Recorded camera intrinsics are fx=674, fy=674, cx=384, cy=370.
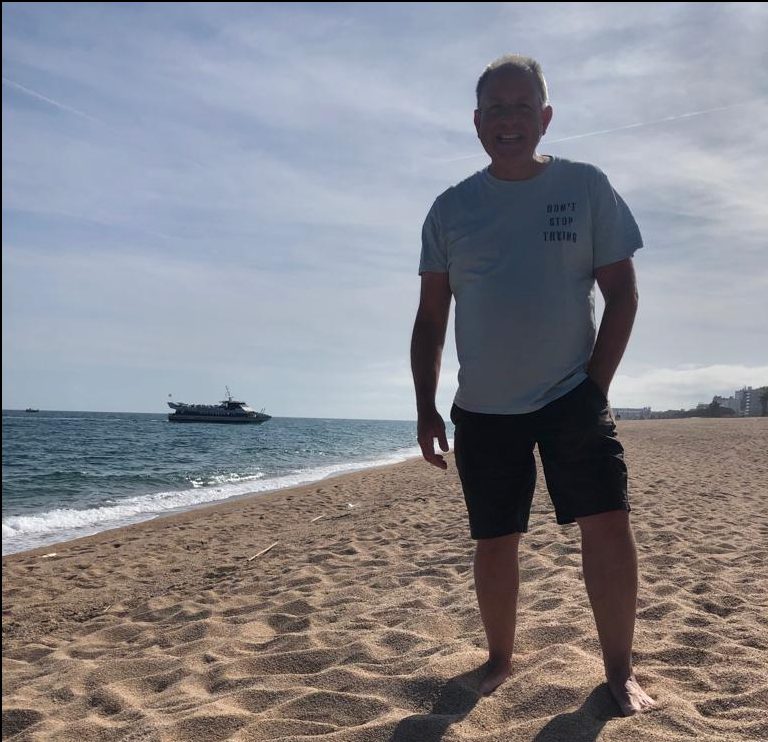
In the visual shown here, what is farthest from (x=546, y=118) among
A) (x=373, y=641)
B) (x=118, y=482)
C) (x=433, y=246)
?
(x=118, y=482)

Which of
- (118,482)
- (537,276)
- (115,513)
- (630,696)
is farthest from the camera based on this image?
(118,482)

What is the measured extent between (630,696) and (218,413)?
6434 cm

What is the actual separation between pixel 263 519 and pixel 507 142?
7344 mm

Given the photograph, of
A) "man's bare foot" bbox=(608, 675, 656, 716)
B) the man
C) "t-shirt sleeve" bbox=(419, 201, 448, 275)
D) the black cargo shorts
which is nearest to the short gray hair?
the man

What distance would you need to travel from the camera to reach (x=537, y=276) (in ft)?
7.22

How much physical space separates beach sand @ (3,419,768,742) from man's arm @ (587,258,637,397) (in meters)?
1.04

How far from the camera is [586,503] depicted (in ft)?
6.89

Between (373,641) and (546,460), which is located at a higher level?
(546,460)

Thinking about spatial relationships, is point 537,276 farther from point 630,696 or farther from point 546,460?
point 630,696

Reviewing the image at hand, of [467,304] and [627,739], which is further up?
[467,304]

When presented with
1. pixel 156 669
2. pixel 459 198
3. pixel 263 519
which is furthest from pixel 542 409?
pixel 263 519

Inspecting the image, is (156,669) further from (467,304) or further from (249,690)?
(467,304)

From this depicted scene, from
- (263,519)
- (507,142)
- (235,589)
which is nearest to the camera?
(507,142)

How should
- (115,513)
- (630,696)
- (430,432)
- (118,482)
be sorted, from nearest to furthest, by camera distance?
(630,696) < (430,432) < (115,513) < (118,482)
